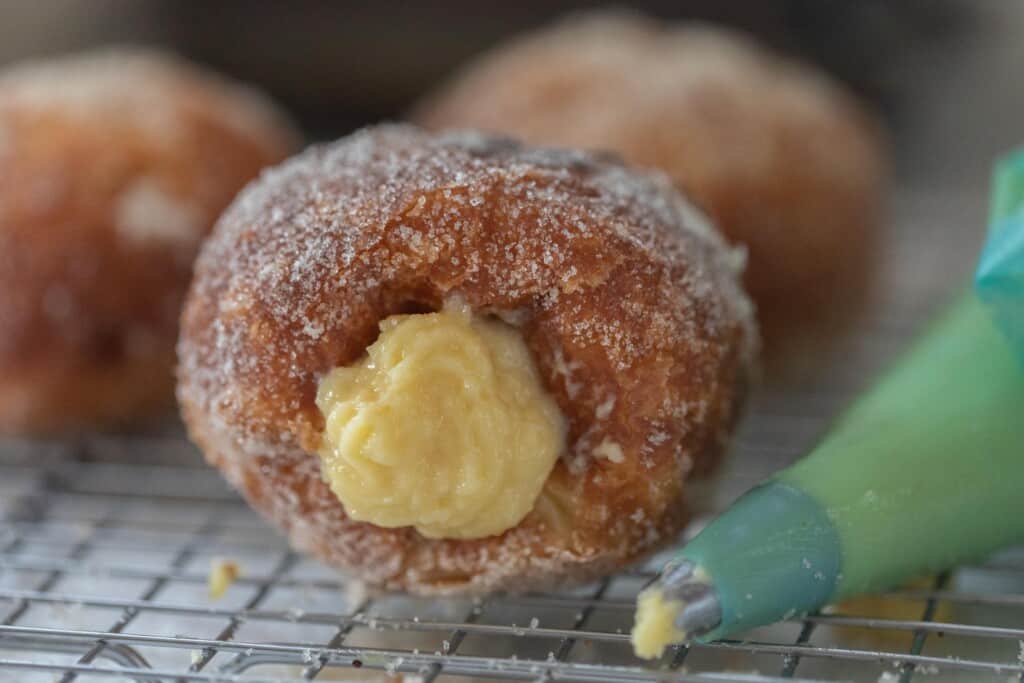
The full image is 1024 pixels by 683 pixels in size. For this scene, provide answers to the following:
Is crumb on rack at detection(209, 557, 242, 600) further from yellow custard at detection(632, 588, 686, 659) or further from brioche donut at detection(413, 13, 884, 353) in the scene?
brioche donut at detection(413, 13, 884, 353)

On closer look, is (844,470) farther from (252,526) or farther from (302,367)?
(252,526)

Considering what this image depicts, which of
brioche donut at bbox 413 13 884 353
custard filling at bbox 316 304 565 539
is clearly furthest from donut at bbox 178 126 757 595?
brioche donut at bbox 413 13 884 353

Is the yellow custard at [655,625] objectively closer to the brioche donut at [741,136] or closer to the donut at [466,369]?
the donut at [466,369]

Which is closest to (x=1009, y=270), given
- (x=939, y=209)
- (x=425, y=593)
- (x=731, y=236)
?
(x=731, y=236)

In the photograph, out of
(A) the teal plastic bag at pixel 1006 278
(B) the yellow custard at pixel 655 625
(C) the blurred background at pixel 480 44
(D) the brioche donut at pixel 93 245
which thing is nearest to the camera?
(B) the yellow custard at pixel 655 625

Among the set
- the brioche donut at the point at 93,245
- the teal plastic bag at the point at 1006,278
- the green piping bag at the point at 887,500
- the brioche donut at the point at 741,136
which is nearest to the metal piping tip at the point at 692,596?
the green piping bag at the point at 887,500

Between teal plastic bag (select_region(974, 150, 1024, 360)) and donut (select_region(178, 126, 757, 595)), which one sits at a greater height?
teal plastic bag (select_region(974, 150, 1024, 360))

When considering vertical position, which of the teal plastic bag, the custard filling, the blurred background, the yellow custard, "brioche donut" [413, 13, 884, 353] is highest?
the blurred background
